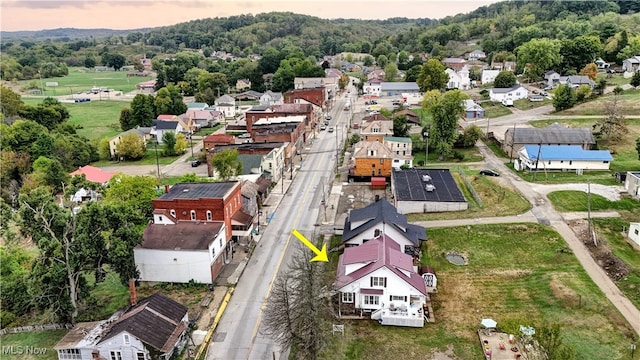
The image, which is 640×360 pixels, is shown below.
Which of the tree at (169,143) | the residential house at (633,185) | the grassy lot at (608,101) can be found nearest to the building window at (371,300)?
the residential house at (633,185)

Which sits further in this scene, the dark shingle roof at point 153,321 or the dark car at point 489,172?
the dark car at point 489,172

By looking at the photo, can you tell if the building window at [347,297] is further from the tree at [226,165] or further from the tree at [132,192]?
the tree at [226,165]

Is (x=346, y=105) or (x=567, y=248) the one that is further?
(x=346, y=105)

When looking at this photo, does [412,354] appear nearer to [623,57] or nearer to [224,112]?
[224,112]

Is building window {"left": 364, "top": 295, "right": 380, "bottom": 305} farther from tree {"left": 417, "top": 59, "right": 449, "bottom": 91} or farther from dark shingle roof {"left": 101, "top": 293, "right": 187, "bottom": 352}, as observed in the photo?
tree {"left": 417, "top": 59, "right": 449, "bottom": 91}

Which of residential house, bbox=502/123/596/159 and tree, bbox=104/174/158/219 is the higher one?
residential house, bbox=502/123/596/159

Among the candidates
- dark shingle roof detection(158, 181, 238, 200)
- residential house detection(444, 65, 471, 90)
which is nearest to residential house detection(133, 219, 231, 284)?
dark shingle roof detection(158, 181, 238, 200)

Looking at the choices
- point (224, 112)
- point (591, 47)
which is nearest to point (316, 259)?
point (224, 112)
